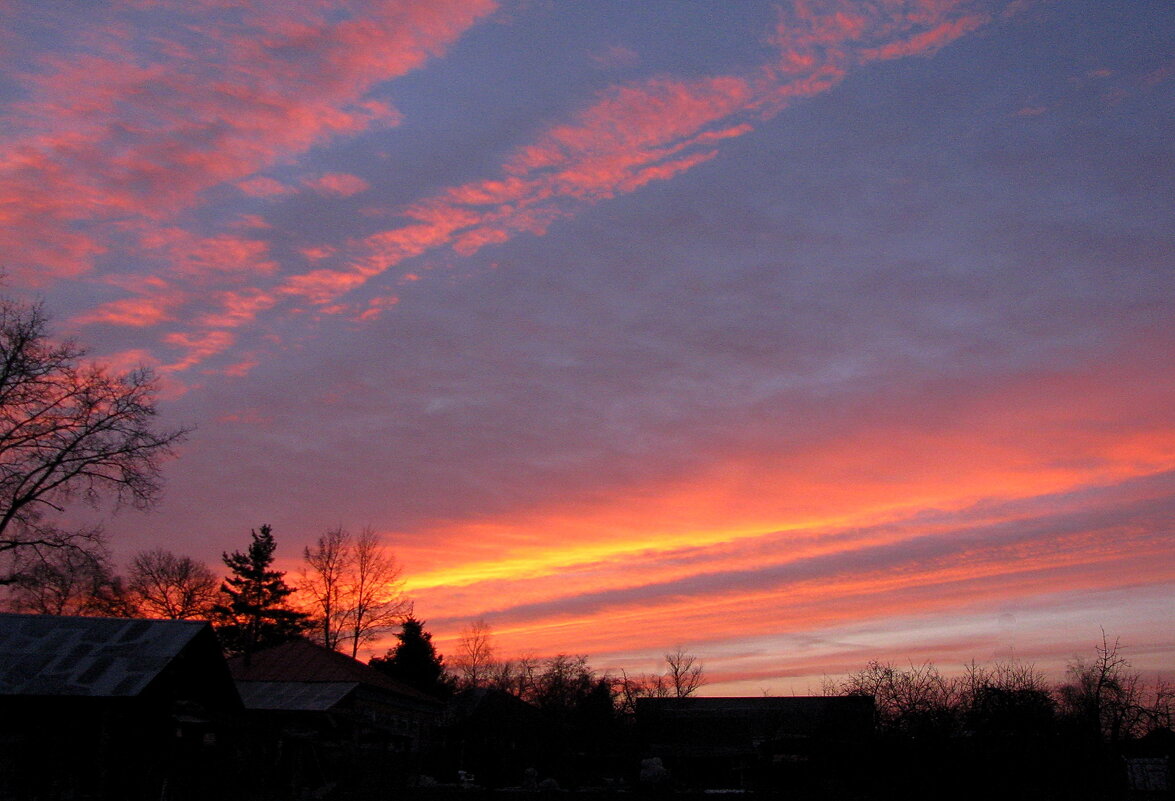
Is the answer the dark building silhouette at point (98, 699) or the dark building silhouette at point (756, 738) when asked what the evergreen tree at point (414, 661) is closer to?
the dark building silhouette at point (756, 738)

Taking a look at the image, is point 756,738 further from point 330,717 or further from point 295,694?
point 295,694

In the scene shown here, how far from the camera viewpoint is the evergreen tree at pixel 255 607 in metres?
65.0

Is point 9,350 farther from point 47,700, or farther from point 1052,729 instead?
point 1052,729

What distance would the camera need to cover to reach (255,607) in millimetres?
66875

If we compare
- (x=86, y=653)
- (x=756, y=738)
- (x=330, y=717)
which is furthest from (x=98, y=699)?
(x=756, y=738)

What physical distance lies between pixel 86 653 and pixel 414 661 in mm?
52710

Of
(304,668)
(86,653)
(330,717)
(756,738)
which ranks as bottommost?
(756,738)

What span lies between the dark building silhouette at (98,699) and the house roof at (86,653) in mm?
14

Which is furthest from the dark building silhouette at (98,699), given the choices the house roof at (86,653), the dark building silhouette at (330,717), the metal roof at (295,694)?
the metal roof at (295,694)

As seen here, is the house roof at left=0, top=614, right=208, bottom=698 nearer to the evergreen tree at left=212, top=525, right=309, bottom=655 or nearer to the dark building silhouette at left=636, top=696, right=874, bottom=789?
the dark building silhouette at left=636, top=696, right=874, bottom=789

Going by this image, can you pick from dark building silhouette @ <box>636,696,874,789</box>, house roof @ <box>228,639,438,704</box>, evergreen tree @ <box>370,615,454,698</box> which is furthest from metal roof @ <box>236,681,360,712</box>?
evergreen tree @ <box>370,615,454,698</box>

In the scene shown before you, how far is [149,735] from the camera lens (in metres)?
14.7

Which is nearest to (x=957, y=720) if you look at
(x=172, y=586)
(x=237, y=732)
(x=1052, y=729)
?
(x=1052, y=729)

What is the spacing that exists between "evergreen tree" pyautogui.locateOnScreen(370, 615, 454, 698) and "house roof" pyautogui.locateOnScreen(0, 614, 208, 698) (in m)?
50.5
